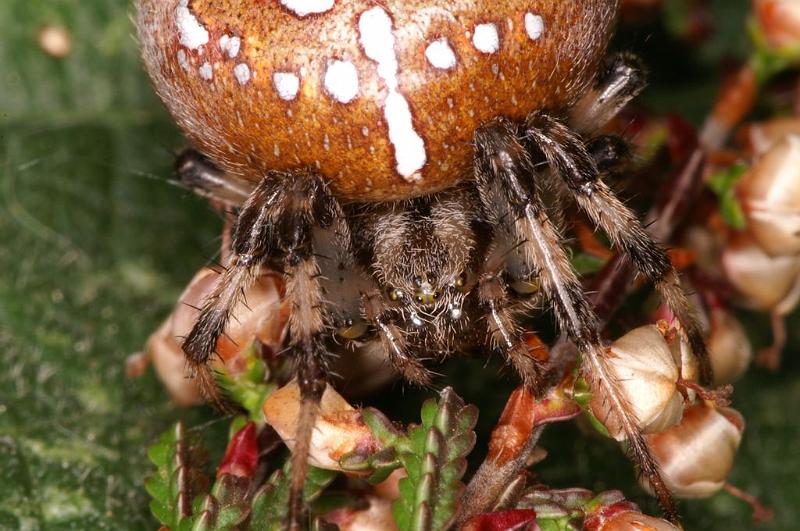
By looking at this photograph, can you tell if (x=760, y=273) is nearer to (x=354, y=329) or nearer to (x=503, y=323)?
(x=503, y=323)

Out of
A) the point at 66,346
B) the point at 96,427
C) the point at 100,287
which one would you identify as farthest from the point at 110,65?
the point at 96,427

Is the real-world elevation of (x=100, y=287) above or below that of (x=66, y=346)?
above

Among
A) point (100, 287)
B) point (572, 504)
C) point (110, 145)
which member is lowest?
point (572, 504)

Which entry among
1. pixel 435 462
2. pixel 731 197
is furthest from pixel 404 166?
pixel 731 197

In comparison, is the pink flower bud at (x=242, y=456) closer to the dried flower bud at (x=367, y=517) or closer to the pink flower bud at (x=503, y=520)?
the dried flower bud at (x=367, y=517)

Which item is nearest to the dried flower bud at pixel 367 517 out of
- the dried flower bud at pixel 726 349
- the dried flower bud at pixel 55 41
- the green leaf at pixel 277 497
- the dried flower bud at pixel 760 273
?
the green leaf at pixel 277 497

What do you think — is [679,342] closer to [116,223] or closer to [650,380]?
[650,380]
